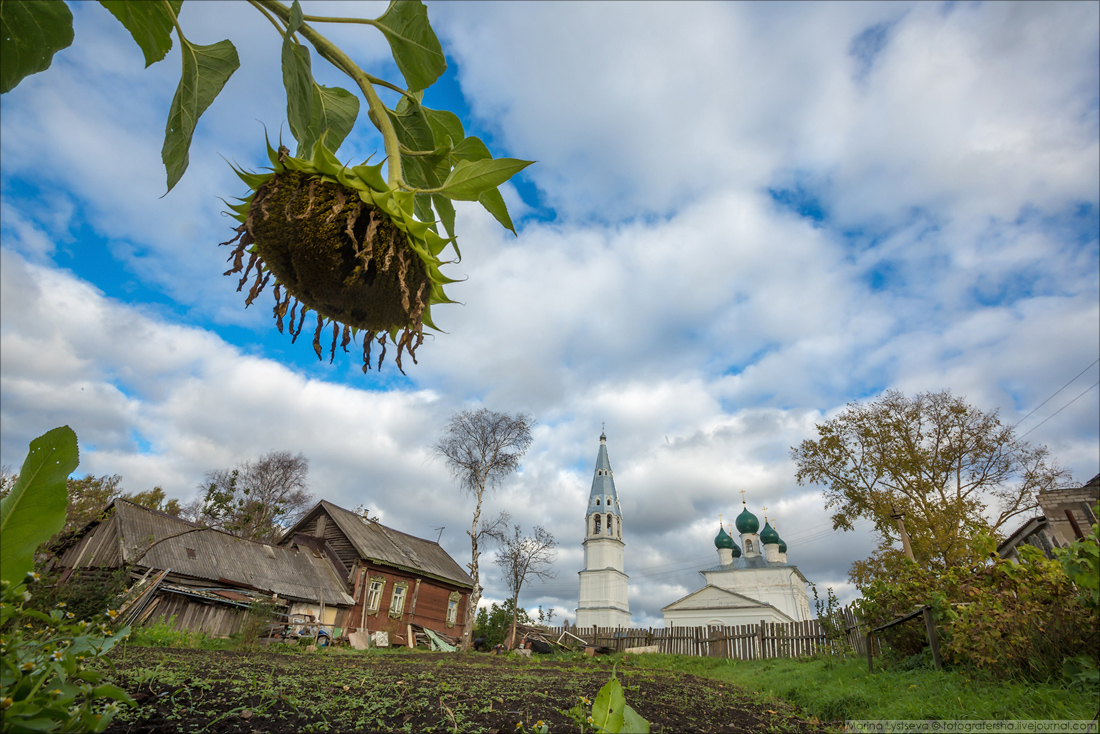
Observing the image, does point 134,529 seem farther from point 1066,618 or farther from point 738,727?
point 1066,618

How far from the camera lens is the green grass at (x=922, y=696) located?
3727 millimetres

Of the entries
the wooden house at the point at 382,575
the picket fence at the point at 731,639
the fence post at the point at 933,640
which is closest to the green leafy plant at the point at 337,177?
the fence post at the point at 933,640

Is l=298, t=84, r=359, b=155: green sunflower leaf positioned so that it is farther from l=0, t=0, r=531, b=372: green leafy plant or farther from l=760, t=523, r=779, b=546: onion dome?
l=760, t=523, r=779, b=546: onion dome

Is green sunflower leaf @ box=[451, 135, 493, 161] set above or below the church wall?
below

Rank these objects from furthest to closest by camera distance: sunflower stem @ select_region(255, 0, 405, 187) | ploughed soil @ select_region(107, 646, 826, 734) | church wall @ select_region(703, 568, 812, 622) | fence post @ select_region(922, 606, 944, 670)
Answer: church wall @ select_region(703, 568, 812, 622)
fence post @ select_region(922, 606, 944, 670)
ploughed soil @ select_region(107, 646, 826, 734)
sunflower stem @ select_region(255, 0, 405, 187)

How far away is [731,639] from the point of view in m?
18.8

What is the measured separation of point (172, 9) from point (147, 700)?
4.31m

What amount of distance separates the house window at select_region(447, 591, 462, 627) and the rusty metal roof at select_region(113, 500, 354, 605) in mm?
5800

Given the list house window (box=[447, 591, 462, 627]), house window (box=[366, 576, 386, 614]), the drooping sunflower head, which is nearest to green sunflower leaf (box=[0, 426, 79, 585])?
the drooping sunflower head

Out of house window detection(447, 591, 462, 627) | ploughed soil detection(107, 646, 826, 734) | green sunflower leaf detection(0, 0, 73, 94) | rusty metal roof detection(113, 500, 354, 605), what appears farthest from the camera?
house window detection(447, 591, 462, 627)

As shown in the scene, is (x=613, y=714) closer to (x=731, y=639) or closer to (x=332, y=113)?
(x=332, y=113)

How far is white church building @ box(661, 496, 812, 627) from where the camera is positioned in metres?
42.0

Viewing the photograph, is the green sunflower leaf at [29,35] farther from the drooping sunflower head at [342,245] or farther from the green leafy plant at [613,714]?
the green leafy plant at [613,714]

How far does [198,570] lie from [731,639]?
16.6m
